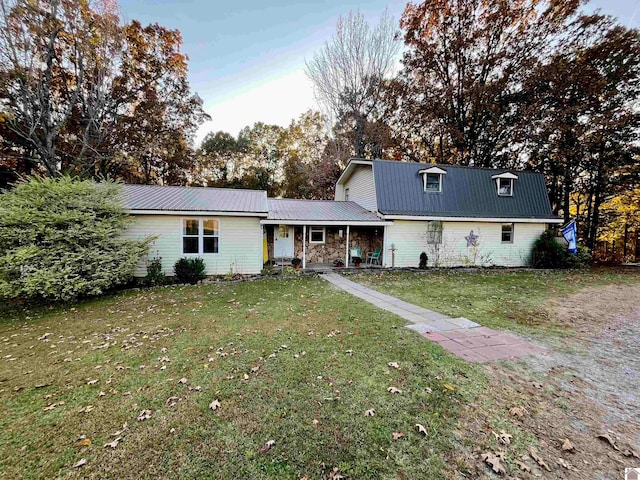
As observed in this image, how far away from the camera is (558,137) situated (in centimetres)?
1762

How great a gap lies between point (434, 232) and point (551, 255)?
6.63m

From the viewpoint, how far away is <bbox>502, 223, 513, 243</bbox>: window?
15.5 metres

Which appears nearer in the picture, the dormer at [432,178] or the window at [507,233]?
the dormer at [432,178]

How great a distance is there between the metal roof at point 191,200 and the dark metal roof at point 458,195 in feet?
21.0

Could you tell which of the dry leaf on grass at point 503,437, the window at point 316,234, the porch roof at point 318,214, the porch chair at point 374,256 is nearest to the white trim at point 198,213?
the porch roof at point 318,214

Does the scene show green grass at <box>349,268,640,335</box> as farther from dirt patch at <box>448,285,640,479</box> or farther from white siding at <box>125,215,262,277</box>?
white siding at <box>125,215,262,277</box>

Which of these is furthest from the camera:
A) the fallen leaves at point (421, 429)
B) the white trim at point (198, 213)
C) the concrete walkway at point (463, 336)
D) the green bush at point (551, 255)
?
the green bush at point (551, 255)

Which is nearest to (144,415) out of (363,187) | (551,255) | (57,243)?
(57,243)

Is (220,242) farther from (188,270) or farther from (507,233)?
(507,233)

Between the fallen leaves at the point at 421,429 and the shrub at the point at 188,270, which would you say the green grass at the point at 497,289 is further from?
the shrub at the point at 188,270

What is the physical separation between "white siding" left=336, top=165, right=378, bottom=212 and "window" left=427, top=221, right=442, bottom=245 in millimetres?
3004

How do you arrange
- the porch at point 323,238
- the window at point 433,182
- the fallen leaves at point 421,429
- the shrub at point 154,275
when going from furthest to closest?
the window at point 433,182, the porch at point 323,238, the shrub at point 154,275, the fallen leaves at point 421,429

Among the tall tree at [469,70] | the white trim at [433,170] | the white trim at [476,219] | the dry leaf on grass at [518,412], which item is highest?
the tall tree at [469,70]

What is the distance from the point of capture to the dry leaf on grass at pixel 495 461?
92.9 inches
